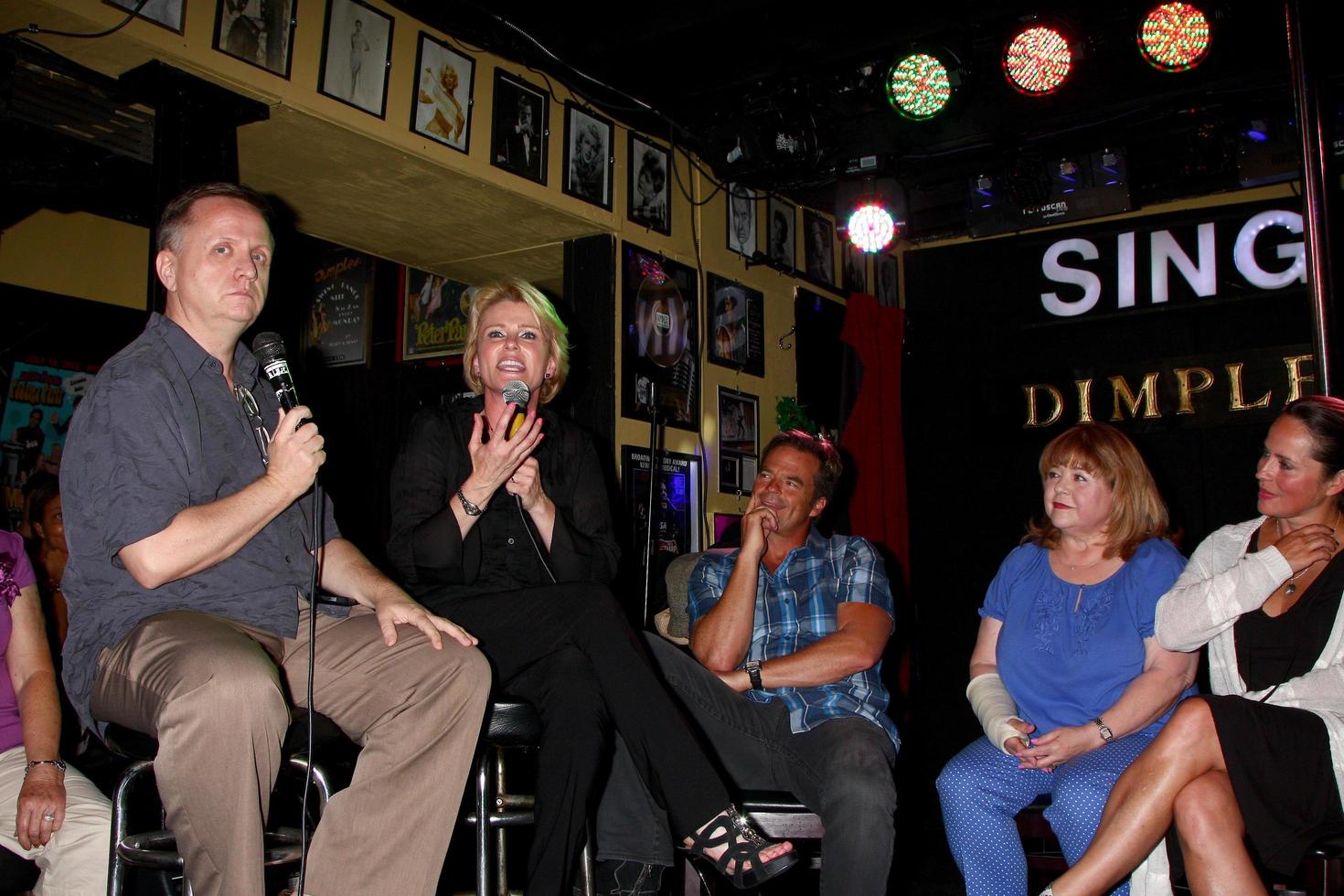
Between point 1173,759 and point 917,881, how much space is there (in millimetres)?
1889

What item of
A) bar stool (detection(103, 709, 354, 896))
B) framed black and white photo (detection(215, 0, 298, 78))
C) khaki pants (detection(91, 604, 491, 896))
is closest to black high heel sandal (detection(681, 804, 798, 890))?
khaki pants (detection(91, 604, 491, 896))

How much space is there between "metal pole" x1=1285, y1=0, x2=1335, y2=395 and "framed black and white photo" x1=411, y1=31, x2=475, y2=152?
2740mm

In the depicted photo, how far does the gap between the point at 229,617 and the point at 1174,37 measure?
165 inches

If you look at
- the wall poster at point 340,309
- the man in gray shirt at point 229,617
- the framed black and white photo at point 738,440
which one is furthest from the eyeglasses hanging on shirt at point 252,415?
the wall poster at point 340,309

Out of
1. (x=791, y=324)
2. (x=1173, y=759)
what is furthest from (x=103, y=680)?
(x=791, y=324)

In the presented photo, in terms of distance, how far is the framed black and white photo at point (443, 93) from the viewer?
147 inches

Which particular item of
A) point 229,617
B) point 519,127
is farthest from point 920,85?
point 229,617

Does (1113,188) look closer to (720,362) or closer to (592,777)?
(720,362)

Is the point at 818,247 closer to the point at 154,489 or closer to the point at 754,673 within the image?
the point at 754,673

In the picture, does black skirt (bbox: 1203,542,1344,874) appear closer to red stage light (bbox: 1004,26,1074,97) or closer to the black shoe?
the black shoe

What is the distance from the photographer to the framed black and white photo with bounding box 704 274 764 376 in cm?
518

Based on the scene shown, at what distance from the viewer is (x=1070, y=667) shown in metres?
2.57

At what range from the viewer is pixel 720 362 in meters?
5.22

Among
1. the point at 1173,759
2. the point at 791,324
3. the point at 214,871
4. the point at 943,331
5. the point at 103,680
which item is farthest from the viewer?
the point at 943,331
